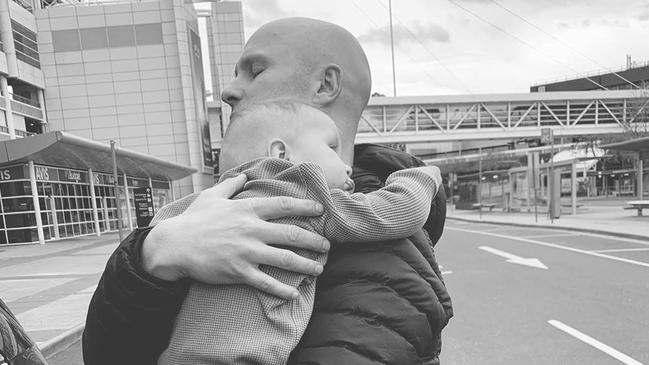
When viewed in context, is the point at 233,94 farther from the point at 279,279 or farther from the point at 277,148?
the point at 279,279

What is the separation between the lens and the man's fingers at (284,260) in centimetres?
82

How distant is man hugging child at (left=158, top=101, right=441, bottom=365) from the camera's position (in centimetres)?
77

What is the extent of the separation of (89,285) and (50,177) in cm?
1251

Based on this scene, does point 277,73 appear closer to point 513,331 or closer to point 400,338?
point 400,338

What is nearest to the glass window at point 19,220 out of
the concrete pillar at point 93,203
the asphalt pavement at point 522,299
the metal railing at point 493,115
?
the concrete pillar at point 93,203

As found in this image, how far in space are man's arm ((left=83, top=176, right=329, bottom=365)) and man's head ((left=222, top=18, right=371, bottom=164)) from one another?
0.33 metres

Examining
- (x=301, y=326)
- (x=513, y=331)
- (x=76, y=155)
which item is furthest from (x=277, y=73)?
(x=76, y=155)

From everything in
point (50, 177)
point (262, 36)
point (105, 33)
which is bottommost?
point (50, 177)

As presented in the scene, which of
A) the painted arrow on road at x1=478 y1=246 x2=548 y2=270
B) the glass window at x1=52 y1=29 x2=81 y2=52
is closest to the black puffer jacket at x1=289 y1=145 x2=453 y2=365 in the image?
the painted arrow on road at x1=478 y1=246 x2=548 y2=270

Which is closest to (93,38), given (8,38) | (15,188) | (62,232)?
(8,38)

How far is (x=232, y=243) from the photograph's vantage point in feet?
2.74

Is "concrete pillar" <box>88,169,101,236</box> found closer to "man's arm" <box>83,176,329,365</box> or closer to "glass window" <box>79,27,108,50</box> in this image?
"glass window" <box>79,27,108,50</box>

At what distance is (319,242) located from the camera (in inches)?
34.5

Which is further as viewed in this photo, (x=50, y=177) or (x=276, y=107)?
(x=50, y=177)
